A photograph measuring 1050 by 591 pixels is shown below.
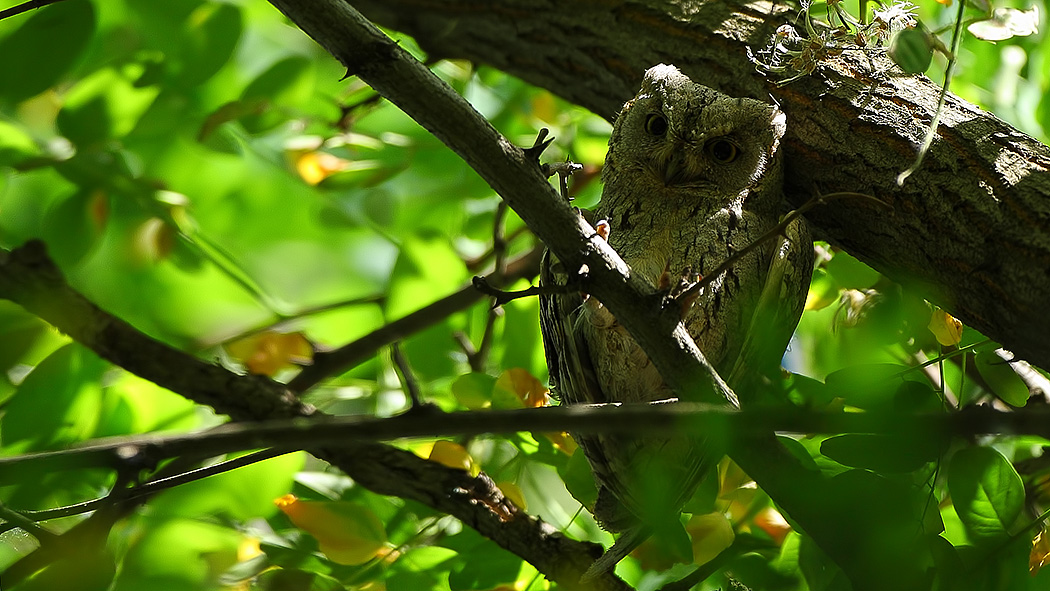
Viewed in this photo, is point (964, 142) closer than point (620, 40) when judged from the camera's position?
Yes

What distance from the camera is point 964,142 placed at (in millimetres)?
1204

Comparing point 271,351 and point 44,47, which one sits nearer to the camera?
point 44,47

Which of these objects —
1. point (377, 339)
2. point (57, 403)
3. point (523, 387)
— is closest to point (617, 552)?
point (523, 387)

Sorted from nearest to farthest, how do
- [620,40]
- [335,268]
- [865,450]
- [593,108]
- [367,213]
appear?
[865,450] → [620,40] → [593,108] → [367,213] → [335,268]

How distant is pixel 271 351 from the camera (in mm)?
1812

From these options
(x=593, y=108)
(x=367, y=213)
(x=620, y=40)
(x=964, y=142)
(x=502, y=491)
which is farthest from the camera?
(x=367, y=213)

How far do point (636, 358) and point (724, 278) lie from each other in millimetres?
190

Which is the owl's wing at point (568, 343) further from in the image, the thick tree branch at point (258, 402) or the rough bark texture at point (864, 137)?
the rough bark texture at point (864, 137)

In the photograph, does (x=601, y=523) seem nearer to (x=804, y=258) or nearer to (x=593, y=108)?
(x=804, y=258)

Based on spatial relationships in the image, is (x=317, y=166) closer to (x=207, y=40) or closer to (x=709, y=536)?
(x=207, y=40)

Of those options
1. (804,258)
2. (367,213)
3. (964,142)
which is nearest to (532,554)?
(804,258)

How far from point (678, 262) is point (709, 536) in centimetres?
43

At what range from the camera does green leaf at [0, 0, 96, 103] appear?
147cm

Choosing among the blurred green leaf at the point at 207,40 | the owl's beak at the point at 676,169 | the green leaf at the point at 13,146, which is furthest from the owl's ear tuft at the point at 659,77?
the green leaf at the point at 13,146
